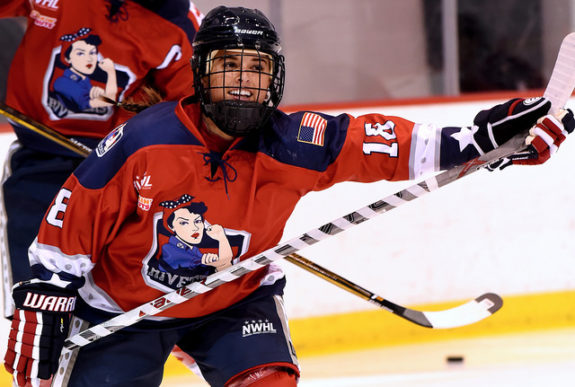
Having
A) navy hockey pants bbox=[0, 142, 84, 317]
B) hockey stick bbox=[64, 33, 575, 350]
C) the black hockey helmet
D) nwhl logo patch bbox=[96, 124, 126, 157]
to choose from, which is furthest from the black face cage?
navy hockey pants bbox=[0, 142, 84, 317]

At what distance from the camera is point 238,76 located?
73.4 inches

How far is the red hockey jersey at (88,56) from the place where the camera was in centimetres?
243

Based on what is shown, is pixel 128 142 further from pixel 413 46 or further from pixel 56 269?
pixel 413 46

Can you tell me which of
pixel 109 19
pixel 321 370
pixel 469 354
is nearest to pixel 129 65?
pixel 109 19

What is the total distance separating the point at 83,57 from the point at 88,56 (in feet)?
0.04

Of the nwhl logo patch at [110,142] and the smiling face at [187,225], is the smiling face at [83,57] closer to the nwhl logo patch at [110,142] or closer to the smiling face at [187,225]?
the nwhl logo patch at [110,142]

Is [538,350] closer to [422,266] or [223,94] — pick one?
[422,266]

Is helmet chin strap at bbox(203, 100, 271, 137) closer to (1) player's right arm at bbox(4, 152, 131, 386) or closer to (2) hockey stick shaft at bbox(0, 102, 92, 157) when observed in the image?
(1) player's right arm at bbox(4, 152, 131, 386)

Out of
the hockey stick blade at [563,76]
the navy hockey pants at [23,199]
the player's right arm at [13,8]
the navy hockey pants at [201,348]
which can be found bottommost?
the navy hockey pants at [201,348]

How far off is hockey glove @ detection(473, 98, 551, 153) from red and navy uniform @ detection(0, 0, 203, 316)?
904 mm

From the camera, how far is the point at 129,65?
2449 mm

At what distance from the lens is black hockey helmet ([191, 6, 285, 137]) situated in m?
1.85

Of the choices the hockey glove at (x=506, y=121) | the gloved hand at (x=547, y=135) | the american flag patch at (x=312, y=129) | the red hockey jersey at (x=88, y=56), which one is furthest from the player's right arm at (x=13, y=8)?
the gloved hand at (x=547, y=135)

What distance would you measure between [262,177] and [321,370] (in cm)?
164
